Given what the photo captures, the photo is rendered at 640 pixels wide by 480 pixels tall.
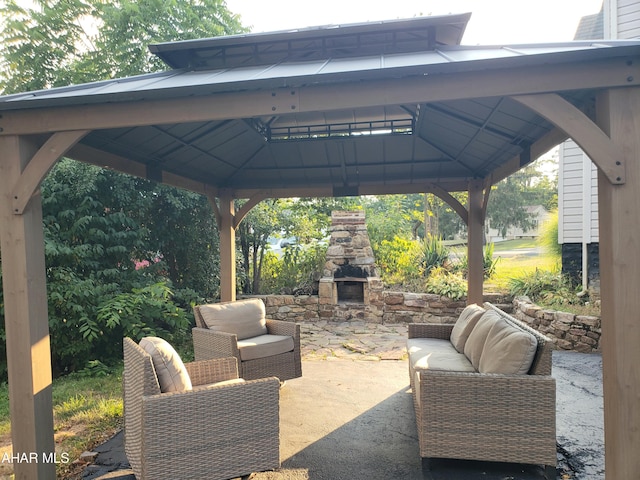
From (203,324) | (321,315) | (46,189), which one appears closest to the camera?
(203,324)

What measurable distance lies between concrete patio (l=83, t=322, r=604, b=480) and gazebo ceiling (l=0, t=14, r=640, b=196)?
1.99 metres

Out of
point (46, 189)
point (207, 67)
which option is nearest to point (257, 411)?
point (207, 67)

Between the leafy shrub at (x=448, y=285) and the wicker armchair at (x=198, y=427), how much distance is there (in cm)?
587

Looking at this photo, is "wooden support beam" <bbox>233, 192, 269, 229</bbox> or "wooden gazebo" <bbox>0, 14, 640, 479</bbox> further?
"wooden support beam" <bbox>233, 192, 269, 229</bbox>

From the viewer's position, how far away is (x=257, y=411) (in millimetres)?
2639

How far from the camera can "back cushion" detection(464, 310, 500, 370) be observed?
10.8 ft

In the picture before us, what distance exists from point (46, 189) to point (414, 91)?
522cm

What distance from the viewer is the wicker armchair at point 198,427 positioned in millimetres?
2381

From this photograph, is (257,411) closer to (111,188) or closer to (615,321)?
(615,321)

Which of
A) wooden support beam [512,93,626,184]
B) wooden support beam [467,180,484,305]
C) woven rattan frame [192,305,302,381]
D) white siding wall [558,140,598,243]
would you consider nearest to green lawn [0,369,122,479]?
woven rattan frame [192,305,302,381]

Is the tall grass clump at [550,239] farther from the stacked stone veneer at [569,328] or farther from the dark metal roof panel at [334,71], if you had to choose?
the dark metal roof panel at [334,71]

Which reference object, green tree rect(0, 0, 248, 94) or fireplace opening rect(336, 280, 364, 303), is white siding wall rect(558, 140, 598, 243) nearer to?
fireplace opening rect(336, 280, 364, 303)

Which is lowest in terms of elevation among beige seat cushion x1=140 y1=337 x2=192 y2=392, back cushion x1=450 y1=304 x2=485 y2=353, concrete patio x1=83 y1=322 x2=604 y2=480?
concrete patio x1=83 y1=322 x2=604 y2=480

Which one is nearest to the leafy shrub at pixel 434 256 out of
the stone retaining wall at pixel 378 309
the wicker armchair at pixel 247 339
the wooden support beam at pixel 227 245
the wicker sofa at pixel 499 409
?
the stone retaining wall at pixel 378 309
